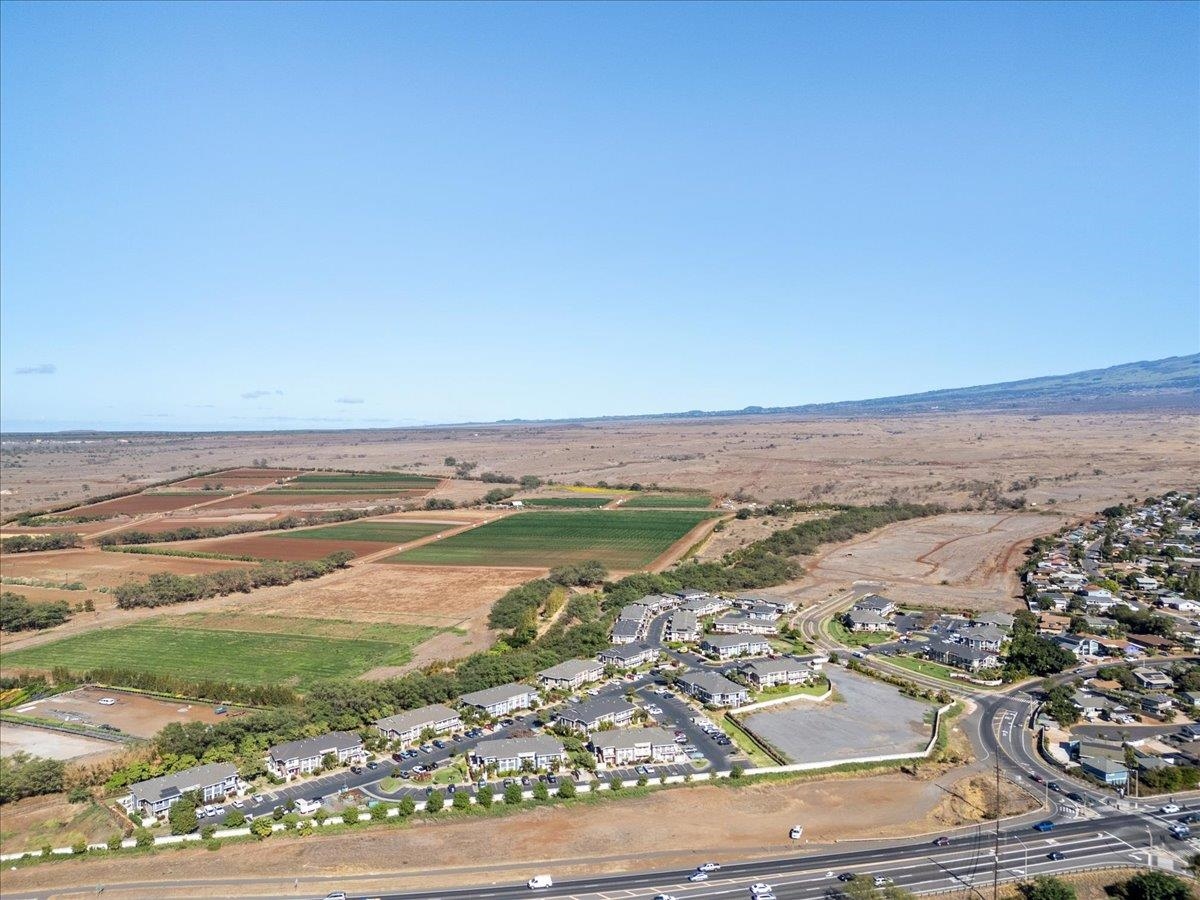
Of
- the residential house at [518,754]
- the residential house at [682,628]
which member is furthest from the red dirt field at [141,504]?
the residential house at [518,754]

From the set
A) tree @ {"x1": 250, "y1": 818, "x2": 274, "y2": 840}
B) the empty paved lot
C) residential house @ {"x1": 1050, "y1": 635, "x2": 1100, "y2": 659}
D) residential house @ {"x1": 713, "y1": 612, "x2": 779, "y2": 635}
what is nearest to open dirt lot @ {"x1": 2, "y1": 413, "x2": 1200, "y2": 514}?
residential house @ {"x1": 1050, "y1": 635, "x2": 1100, "y2": 659}

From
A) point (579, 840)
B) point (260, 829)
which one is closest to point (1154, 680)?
point (579, 840)

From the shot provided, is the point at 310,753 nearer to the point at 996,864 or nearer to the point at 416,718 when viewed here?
the point at 416,718

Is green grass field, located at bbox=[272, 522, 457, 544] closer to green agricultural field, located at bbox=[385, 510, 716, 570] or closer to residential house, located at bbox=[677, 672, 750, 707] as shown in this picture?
green agricultural field, located at bbox=[385, 510, 716, 570]

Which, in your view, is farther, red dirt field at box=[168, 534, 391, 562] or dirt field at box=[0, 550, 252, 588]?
red dirt field at box=[168, 534, 391, 562]

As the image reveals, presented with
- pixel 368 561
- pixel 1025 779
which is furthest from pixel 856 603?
pixel 368 561

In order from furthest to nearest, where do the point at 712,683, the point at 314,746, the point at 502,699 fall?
the point at 712,683
the point at 502,699
the point at 314,746

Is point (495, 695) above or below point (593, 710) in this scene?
above
